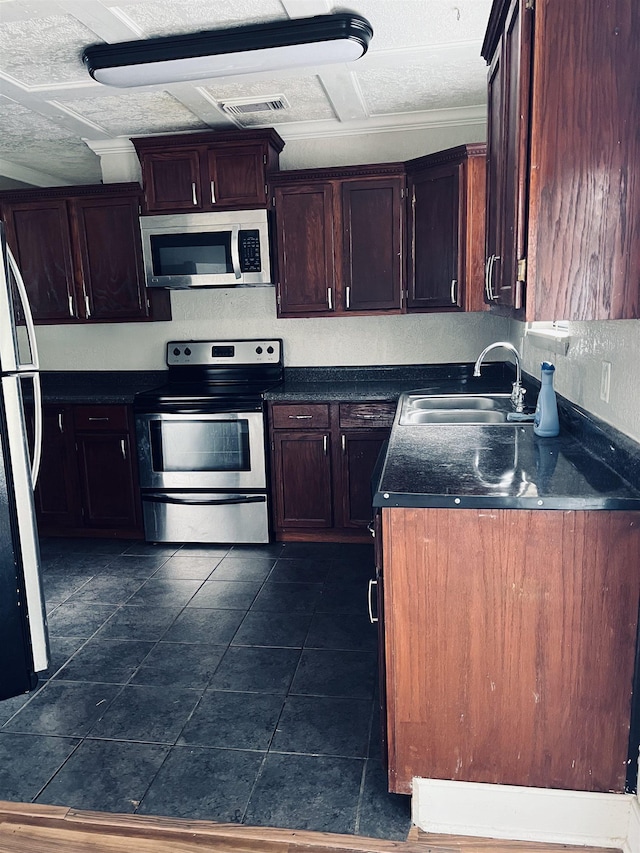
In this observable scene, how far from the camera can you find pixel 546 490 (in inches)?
61.6

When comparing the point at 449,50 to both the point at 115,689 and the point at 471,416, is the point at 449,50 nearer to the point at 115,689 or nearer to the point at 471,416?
the point at 471,416

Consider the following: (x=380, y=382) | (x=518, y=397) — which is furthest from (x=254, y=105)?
(x=518, y=397)

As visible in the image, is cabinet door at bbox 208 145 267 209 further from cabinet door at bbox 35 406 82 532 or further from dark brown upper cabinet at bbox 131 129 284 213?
cabinet door at bbox 35 406 82 532

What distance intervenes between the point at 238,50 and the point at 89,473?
2.45m

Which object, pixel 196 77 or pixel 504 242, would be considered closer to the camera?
pixel 504 242

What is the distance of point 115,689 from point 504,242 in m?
2.01

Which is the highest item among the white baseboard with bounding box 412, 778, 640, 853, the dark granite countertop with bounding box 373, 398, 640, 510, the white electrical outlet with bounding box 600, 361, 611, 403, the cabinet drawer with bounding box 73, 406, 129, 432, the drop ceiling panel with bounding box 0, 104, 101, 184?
the drop ceiling panel with bounding box 0, 104, 101, 184

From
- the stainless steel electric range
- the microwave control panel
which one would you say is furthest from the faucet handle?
the microwave control panel

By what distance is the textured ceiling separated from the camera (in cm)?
233

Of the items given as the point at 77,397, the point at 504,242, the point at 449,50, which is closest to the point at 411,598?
the point at 504,242

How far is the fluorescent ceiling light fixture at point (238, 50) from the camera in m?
2.43

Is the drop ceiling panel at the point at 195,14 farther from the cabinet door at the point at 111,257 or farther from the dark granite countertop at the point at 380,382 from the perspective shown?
the dark granite countertop at the point at 380,382

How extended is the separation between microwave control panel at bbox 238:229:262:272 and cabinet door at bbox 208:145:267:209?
0.16 metres

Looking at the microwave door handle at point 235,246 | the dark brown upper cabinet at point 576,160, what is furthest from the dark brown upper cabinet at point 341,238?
the dark brown upper cabinet at point 576,160
